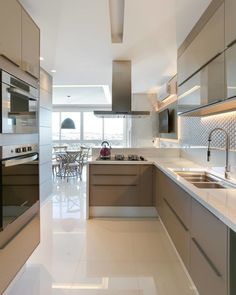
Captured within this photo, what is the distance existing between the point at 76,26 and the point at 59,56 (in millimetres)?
1180

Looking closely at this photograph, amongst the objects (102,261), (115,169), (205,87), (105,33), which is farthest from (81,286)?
(105,33)

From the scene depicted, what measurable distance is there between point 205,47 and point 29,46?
5.23ft

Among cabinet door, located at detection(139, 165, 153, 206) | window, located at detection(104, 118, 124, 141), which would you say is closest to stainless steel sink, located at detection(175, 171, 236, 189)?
cabinet door, located at detection(139, 165, 153, 206)

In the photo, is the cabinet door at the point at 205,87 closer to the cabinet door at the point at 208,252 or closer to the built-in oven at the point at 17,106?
the cabinet door at the point at 208,252

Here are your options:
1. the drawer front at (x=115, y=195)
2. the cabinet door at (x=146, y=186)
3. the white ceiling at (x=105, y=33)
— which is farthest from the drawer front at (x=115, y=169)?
the white ceiling at (x=105, y=33)

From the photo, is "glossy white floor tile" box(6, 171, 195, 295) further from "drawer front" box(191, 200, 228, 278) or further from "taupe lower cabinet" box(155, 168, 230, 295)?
"drawer front" box(191, 200, 228, 278)

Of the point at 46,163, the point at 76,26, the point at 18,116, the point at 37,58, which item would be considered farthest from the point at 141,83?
the point at 18,116

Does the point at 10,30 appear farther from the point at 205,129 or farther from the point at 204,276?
the point at 205,129

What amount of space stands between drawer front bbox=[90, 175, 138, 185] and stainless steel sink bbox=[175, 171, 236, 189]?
1.17 m

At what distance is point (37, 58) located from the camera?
2.34m

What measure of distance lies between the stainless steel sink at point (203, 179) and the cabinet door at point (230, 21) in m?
1.19

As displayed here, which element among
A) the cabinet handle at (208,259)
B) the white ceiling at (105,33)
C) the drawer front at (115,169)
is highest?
the white ceiling at (105,33)

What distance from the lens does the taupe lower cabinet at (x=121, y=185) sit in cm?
385

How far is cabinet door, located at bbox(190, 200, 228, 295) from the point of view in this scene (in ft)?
4.25
